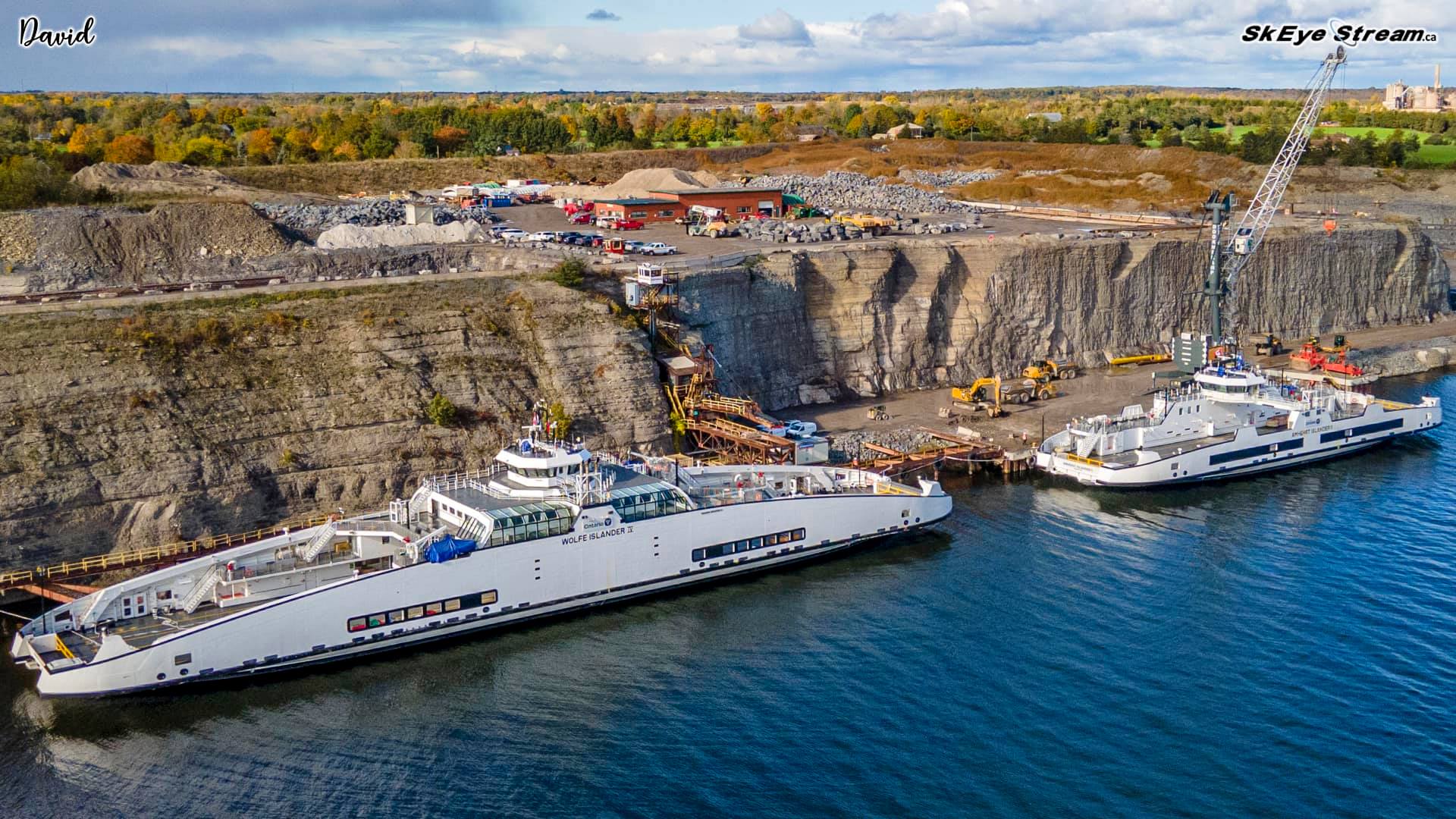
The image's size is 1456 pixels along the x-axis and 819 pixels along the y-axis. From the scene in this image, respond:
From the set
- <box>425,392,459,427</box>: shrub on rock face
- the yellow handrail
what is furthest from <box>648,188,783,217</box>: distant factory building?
the yellow handrail

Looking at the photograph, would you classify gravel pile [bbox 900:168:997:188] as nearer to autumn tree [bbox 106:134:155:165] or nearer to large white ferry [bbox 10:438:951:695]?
autumn tree [bbox 106:134:155:165]

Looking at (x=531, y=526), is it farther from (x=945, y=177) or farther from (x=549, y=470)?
(x=945, y=177)

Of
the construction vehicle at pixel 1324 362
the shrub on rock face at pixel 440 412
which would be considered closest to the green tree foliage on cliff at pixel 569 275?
the shrub on rock face at pixel 440 412

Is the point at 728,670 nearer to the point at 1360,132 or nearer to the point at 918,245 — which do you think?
the point at 918,245

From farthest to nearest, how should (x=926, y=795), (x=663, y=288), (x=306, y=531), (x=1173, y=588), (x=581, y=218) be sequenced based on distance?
(x=581, y=218)
(x=663, y=288)
(x=1173, y=588)
(x=306, y=531)
(x=926, y=795)

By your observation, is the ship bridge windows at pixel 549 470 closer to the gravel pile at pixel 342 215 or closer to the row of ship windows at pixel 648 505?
the row of ship windows at pixel 648 505

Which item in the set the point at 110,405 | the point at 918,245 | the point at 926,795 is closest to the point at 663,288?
the point at 918,245

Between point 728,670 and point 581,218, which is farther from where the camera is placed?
point 581,218
